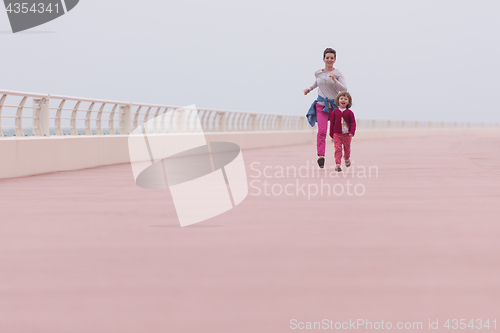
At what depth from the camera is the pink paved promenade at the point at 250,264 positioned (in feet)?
9.77

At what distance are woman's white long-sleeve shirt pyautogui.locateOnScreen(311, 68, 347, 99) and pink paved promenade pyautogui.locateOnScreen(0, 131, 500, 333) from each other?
436 centimetres

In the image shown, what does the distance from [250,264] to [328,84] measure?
8.17 metres

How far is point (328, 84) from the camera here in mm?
11930

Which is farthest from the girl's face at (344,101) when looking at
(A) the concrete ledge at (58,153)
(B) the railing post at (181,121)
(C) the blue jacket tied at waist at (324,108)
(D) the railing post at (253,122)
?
(D) the railing post at (253,122)

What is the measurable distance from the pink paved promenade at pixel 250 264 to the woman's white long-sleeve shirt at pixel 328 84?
436 centimetres

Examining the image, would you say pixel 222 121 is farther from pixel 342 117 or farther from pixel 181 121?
pixel 342 117

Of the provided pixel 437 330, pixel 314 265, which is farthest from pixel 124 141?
pixel 437 330

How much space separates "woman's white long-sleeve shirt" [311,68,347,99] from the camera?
468 inches

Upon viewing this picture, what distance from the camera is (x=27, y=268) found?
13.1 feet

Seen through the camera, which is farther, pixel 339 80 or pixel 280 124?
pixel 280 124

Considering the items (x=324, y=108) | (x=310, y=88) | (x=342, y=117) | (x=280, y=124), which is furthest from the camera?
(x=280, y=124)

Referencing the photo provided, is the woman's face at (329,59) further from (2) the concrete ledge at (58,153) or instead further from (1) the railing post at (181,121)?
(1) the railing post at (181,121)

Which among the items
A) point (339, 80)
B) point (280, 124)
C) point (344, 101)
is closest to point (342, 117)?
point (344, 101)

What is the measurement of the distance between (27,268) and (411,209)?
362 centimetres
